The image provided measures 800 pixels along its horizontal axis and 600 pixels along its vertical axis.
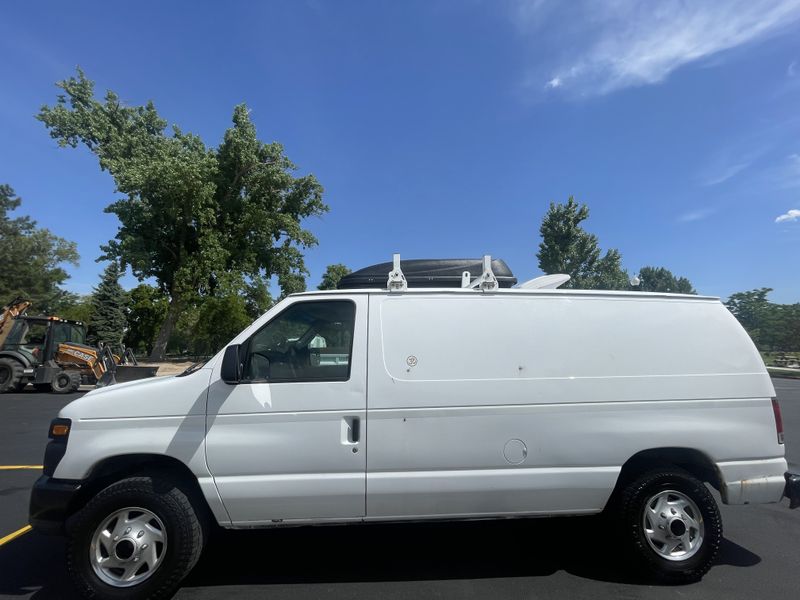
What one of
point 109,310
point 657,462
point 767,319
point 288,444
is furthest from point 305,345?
point 767,319

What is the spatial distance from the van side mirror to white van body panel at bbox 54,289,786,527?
0.10 meters

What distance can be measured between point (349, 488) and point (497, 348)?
144 centimetres

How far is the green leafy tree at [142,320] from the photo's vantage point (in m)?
46.8

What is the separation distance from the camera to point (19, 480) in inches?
238

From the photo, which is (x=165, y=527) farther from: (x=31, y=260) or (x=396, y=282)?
(x=31, y=260)

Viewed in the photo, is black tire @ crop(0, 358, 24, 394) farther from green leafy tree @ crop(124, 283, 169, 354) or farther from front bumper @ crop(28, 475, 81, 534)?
green leafy tree @ crop(124, 283, 169, 354)

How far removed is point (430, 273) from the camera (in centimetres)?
445

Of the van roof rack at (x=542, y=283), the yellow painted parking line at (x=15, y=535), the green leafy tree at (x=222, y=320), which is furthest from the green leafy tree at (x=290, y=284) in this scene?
the van roof rack at (x=542, y=283)

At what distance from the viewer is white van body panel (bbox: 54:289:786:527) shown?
11.1 feet

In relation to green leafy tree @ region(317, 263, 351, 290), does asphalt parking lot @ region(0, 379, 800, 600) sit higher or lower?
lower

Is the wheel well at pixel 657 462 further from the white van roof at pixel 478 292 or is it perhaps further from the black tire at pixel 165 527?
the black tire at pixel 165 527

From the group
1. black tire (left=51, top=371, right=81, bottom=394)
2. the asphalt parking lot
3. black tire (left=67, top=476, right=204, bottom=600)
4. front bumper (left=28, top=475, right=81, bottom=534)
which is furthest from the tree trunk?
black tire (left=67, top=476, right=204, bottom=600)

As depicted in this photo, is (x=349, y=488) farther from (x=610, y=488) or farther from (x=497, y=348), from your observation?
(x=610, y=488)

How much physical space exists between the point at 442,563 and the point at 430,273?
2363 millimetres
